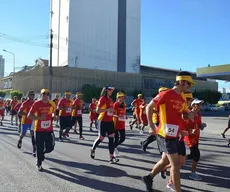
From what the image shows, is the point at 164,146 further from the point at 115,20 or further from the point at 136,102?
the point at 115,20

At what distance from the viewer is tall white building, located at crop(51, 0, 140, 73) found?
76.9 m

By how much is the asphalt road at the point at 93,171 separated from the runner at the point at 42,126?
0.45m

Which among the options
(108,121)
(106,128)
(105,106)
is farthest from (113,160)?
(105,106)

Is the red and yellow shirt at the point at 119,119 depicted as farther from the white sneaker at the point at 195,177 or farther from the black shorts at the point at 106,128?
the white sneaker at the point at 195,177

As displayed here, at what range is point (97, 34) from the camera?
85.0 meters

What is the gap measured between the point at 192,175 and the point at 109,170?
1.82 meters

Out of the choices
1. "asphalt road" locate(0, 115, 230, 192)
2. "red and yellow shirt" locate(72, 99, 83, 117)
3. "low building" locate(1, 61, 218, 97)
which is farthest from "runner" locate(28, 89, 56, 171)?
"low building" locate(1, 61, 218, 97)

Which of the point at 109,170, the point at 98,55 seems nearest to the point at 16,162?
the point at 109,170

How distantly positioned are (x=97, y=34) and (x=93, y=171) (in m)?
80.4

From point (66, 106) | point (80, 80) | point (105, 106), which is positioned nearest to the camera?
point (105, 106)

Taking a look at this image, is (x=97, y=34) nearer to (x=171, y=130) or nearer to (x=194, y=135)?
(x=194, y=135)

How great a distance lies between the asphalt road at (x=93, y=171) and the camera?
5.61 metres

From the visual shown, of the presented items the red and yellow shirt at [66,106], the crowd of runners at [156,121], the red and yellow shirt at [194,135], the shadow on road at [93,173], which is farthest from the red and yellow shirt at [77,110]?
the red and yellow shirt at [194,135]

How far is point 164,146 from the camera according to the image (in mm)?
4637
